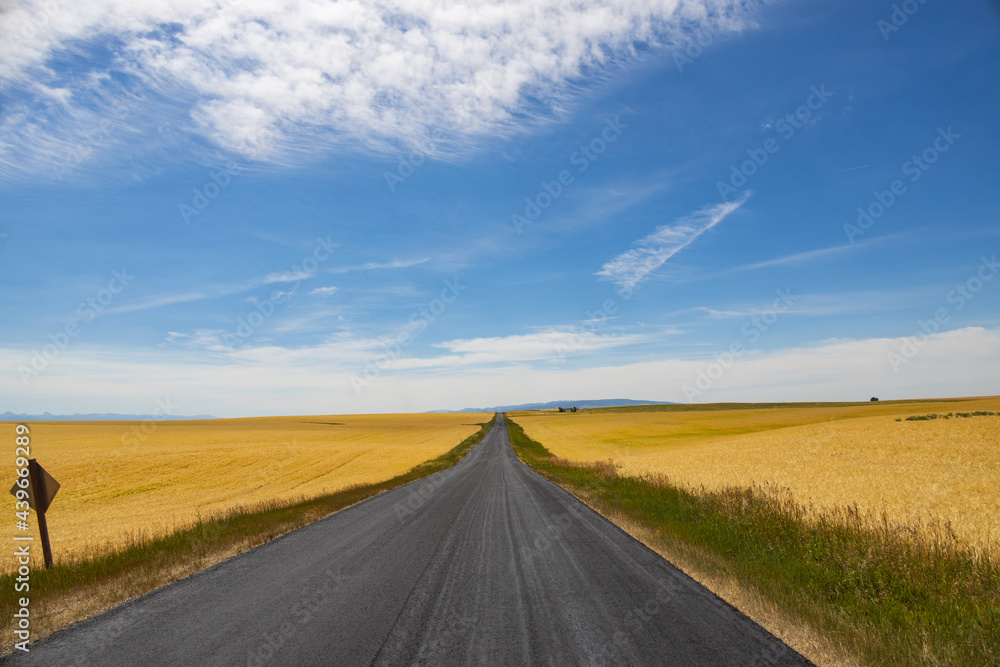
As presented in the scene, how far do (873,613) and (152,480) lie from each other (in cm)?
3730

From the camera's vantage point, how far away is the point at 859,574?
7.30 meters

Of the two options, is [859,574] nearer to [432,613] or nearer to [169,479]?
[432,613]

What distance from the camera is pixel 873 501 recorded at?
1387 cm

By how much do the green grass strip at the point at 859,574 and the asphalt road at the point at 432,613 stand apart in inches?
40.2

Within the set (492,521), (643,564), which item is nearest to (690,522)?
(643,564)

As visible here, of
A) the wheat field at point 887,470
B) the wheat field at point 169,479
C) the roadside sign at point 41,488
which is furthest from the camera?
the wheat field at point 169,479

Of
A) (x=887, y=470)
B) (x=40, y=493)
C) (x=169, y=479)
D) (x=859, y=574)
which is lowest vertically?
(x=169, y=479)

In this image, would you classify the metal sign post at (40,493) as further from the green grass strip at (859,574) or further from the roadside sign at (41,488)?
the green grass strip at (859,574)

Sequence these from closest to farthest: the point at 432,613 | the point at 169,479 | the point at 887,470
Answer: the point at 432,613, the point at 887,470, the point at 169,479

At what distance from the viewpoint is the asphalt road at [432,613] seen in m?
5.13

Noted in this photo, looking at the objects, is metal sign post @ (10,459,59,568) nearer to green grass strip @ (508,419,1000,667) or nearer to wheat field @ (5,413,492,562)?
wheat field @ (5,413,492,562)

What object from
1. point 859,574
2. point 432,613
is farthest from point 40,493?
point 859,574

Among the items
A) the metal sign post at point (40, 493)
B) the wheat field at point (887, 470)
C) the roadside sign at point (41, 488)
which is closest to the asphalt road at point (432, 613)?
the metal sign post at point (40, 493)

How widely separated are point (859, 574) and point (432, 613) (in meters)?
6.57
